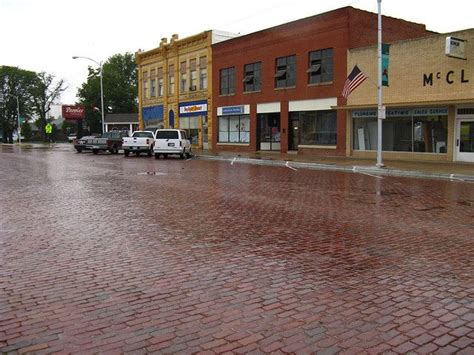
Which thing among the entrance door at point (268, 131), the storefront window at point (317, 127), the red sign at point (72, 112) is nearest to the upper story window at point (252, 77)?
the entrance door at point (268, 131)

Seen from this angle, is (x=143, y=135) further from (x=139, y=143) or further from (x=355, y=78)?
(x=355, y=78)

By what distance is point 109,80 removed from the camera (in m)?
99.8

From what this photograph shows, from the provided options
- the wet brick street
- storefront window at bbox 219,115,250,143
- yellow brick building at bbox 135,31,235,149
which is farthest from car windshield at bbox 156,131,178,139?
the wet brick street

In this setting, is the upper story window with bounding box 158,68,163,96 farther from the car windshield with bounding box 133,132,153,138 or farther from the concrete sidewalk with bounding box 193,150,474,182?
the concrete sidewalk with bounding box 193,150,474,182

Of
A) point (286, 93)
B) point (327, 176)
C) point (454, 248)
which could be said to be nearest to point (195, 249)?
point (454, 248)

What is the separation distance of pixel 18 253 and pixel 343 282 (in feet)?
14.5

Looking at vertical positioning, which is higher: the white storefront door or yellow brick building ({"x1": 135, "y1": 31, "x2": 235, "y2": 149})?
yellow brick building ({"x1": 135, "y1": 31, "x2": 235, "y2": 149})

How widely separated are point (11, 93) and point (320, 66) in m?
86.0

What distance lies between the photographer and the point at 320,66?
102 feet

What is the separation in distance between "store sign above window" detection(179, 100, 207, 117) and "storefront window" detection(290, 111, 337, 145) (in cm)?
1146

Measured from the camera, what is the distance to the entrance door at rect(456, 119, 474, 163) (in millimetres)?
23969

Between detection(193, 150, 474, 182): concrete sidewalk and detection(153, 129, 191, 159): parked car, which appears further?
detection(153, 129, 191, 159): parked car

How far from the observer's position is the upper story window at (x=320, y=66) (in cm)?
3066

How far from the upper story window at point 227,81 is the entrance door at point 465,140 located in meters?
19.1
